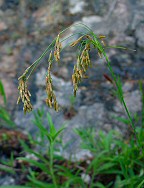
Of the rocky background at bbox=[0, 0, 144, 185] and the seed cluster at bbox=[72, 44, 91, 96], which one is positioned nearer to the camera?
the seed cluster at bbox=[72, 44, 91, 96]

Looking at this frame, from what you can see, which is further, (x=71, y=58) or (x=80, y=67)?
(x=71, y=58)

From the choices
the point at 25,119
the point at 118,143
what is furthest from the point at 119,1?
the point at 118,143

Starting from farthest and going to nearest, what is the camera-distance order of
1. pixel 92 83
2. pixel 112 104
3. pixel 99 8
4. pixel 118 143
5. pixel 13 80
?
1. pixel 99 8
2. pixel 13 80
3. pixel 92 83
4. pixel 112 104
5. pixel 118 143

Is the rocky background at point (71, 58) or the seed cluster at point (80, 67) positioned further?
the rocky background at point (71, 58)

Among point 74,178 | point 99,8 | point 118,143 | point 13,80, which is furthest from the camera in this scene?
point 99,8

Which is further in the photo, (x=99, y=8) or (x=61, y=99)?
(x=99, y=8)

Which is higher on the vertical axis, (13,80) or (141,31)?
(141,31)

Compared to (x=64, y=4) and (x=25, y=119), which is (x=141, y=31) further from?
(x=25, y=119)

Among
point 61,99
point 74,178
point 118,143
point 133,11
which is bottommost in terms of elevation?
point 74,178
